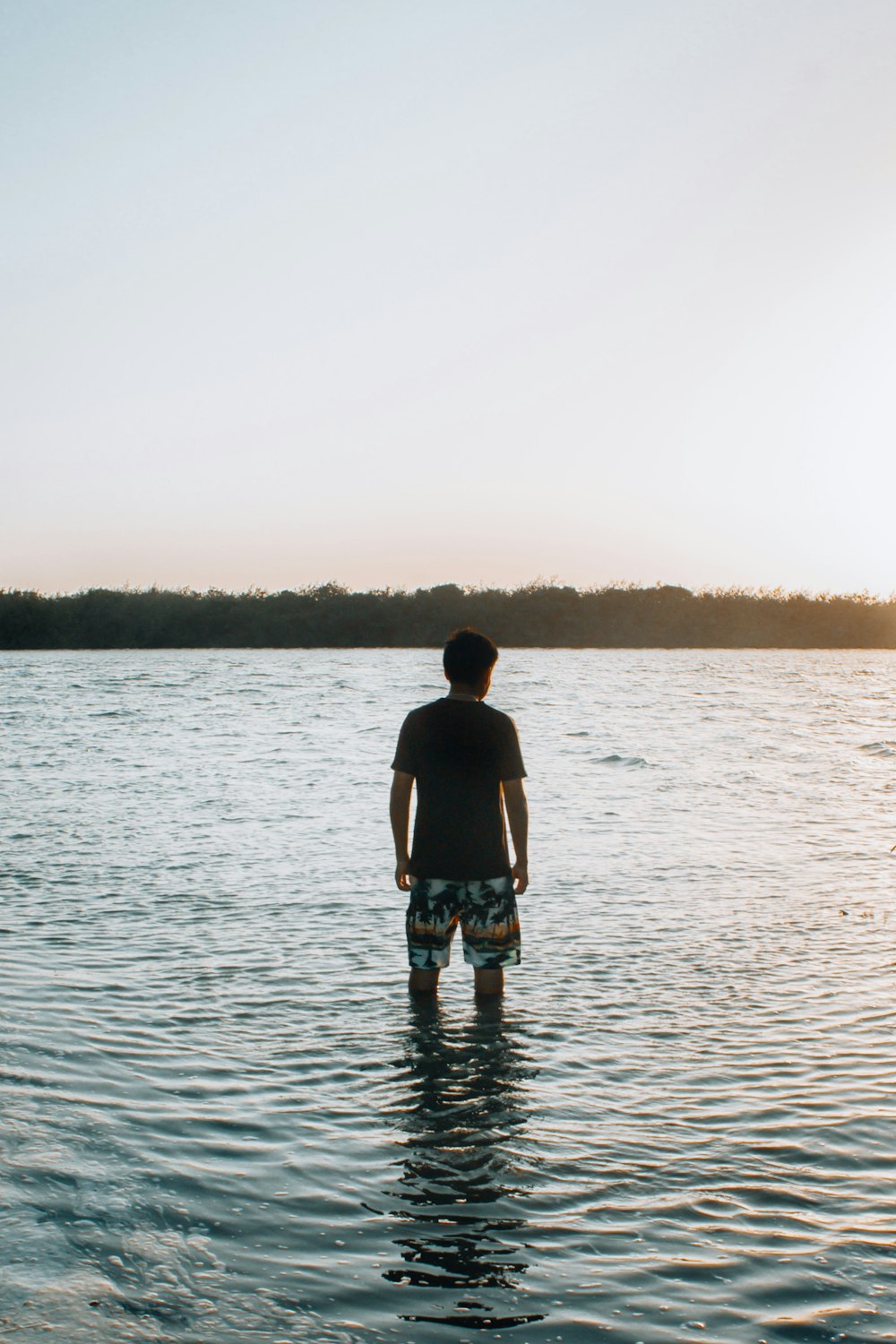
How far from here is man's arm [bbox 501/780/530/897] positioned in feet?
19.8

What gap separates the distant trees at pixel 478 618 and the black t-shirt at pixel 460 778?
300 ft

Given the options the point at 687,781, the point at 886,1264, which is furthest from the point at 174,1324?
the point at 687,781

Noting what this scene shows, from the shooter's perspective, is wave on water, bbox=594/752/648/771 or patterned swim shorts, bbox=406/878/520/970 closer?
patterned swim shorts, bbox=406/878/520/970

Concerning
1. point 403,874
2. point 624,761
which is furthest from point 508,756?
point 624,761

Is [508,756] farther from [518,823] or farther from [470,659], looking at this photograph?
[470,659]

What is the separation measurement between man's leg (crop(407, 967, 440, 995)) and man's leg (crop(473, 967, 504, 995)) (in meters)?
0.24

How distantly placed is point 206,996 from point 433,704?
2.32 meters

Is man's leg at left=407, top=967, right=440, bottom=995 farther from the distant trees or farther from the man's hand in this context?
the distant trees

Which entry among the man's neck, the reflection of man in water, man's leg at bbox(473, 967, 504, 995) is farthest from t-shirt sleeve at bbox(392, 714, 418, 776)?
the reflection of man in water

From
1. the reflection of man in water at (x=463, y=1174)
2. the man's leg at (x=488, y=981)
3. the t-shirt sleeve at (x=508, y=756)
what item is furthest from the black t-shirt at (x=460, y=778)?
the reflection of man in water at (x=463, y=1174)

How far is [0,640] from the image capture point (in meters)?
97.2

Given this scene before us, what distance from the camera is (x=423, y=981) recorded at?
6.56 metres

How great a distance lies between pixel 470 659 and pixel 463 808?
0.77 m

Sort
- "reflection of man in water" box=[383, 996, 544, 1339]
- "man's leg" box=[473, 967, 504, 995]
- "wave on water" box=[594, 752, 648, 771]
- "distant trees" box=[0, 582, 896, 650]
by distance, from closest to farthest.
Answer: "reflection of man in water" box=[383, 996, 544, 1339], "man's leg" box=[473, 967, 504, 995], "wave on water" box=[594, 752, 648, 771], "distant trees" box=[0, 582, 896, 650]
